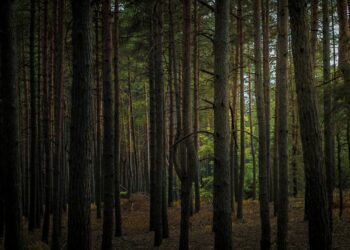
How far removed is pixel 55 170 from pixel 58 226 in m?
1.71

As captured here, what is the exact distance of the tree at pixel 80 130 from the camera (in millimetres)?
5102

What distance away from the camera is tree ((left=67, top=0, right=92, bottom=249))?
510 cm

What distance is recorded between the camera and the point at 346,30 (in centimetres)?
980

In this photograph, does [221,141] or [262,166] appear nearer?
[221,141]

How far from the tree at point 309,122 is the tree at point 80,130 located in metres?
3.50

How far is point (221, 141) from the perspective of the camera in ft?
17.6

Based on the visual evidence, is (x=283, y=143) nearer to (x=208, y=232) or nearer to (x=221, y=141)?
(x=221, y=141)

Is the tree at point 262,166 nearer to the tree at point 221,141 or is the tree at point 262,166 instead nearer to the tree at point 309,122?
the tree at point 309,122

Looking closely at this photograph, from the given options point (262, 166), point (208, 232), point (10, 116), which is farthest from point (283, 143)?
point (10, 116)

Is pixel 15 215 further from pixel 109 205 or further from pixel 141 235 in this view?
pixel 141 235

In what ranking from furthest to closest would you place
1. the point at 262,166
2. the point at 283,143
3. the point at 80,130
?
the point at 262,166
the point at 283,143
the point at 80,130

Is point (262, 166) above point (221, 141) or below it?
below

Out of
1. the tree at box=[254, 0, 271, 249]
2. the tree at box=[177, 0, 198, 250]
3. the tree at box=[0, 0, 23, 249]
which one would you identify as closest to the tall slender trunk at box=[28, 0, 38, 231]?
the tree at box=[0, 0, 23, 249]

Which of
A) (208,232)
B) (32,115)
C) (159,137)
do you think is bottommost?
(208,232)
